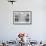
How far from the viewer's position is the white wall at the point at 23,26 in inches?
217

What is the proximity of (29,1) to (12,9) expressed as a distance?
77cm

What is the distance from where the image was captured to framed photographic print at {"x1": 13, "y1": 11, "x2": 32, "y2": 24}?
554 cm

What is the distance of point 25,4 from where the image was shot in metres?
5.55

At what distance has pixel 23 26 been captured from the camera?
5566 millimetres

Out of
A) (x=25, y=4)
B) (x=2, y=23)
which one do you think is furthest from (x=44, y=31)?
(x=2, y=23)

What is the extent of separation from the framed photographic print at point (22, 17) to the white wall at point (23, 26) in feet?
0.41

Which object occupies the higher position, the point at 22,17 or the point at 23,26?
the point at 22,17

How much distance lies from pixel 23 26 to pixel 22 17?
0.37 metres

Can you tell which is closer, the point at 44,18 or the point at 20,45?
the point at 20,45

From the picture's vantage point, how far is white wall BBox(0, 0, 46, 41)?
5.52m

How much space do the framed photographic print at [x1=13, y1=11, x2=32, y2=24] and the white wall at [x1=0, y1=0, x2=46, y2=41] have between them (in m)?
0.12

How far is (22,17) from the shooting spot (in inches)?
219

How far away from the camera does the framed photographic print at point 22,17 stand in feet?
18.2

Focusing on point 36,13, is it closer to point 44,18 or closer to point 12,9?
point 44,18
